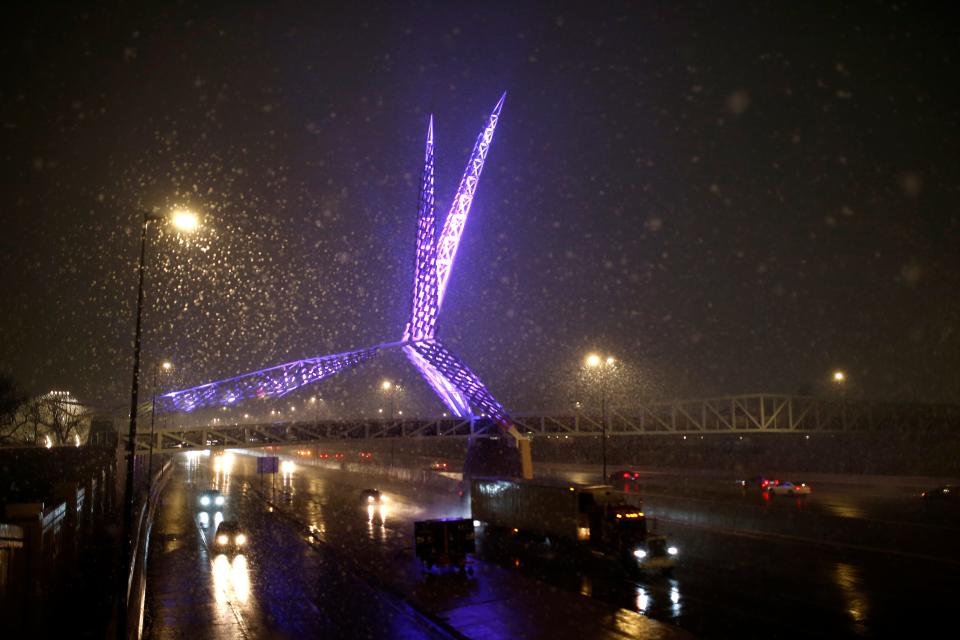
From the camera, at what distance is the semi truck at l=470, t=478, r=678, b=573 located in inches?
908

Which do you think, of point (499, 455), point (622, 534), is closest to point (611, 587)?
point (622, 534)

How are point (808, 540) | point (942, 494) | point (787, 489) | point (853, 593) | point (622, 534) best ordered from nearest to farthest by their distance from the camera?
point (853, 593)
point (622, 534)
point (808, 540)
point (942, 494)
point (787, 489)

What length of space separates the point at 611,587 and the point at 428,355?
52260 millimetres

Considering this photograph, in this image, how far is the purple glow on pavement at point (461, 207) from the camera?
6812cm

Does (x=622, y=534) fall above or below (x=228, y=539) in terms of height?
above

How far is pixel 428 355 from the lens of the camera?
72500 millimetres

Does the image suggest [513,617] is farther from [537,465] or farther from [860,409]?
[860,409]

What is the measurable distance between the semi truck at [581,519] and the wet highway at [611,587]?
27.3 inches

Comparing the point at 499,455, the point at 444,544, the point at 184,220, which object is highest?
the point at 184,220

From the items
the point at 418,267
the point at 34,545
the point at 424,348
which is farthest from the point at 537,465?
the point at 34,545

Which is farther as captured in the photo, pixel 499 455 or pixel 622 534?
pixel 499 455

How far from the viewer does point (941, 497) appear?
141 feet

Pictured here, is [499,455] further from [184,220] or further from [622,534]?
[184,220]

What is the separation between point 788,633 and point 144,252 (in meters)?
18.4
